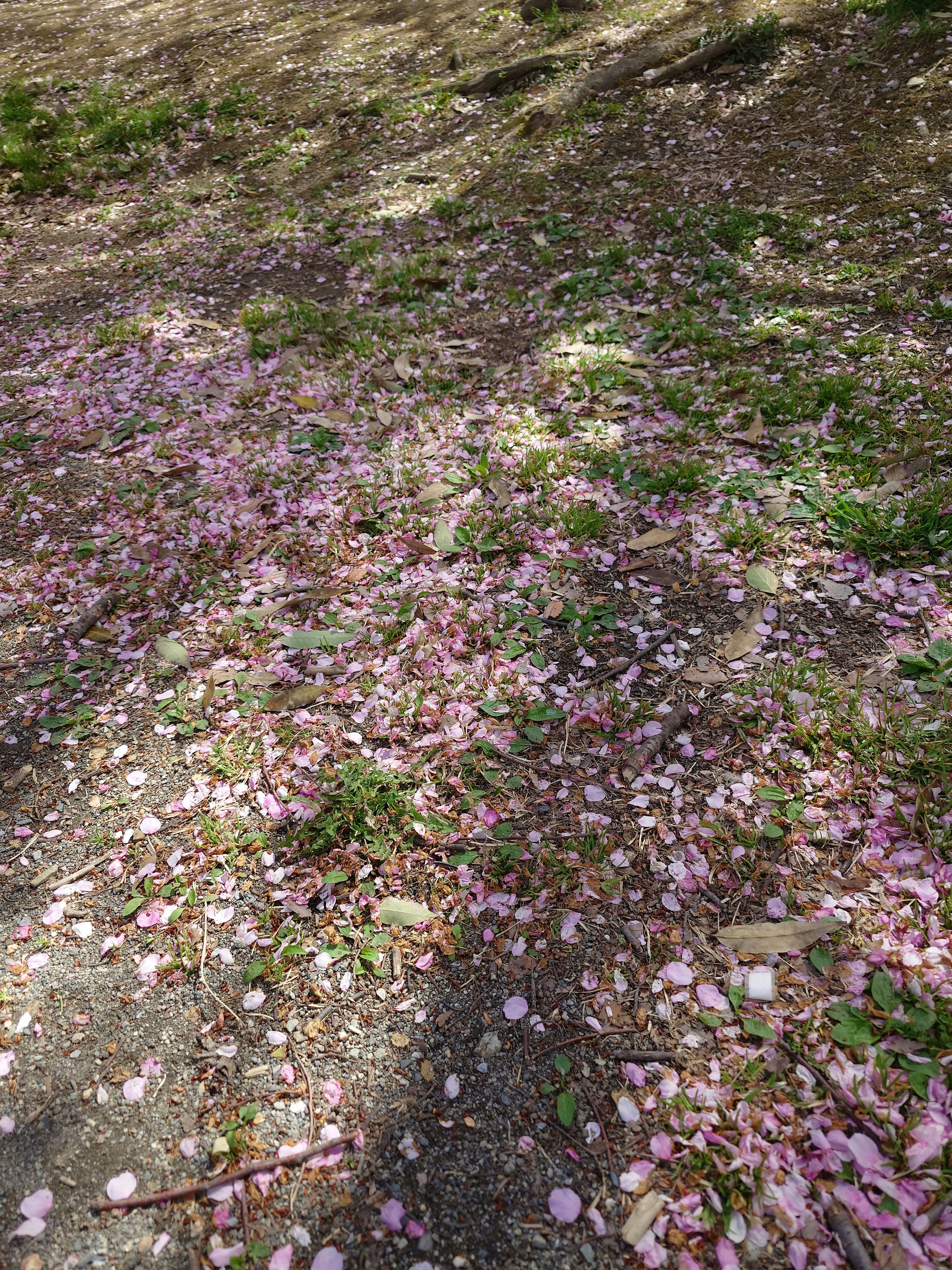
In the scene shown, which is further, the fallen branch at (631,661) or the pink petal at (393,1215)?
the fallen branch at (631,661)

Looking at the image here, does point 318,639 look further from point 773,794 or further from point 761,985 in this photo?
point 761,985

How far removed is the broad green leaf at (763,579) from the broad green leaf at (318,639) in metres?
2.12

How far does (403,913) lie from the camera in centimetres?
272

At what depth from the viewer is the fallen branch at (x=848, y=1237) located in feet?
6.03

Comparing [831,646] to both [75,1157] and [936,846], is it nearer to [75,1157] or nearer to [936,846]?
[936,846]

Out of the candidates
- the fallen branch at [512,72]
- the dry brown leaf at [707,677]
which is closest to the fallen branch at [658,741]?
the dry brown leaf at [707,677]

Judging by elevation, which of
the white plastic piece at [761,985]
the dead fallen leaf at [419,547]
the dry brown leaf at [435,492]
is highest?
the dry brown leaf at [435,492]

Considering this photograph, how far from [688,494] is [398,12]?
1246 cm

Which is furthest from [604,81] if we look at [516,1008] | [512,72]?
[516,1008]

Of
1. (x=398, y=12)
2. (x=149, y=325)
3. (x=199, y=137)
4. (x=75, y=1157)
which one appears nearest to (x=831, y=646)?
(x=75, y=1157)

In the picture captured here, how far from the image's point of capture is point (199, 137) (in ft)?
32.8

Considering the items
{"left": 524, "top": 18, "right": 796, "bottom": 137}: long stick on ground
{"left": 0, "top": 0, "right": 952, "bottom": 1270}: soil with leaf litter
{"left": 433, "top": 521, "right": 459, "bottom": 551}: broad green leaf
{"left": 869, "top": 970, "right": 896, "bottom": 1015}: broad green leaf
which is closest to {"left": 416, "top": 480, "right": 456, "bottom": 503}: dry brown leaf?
{"left": 0, "top": 0, "right": 952, "bottom": 1270}: soil with leaf litter

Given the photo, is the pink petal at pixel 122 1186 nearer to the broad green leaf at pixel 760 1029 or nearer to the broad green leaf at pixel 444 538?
the broad green leaf at pixel 760 1029

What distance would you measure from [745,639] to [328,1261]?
290 cm
